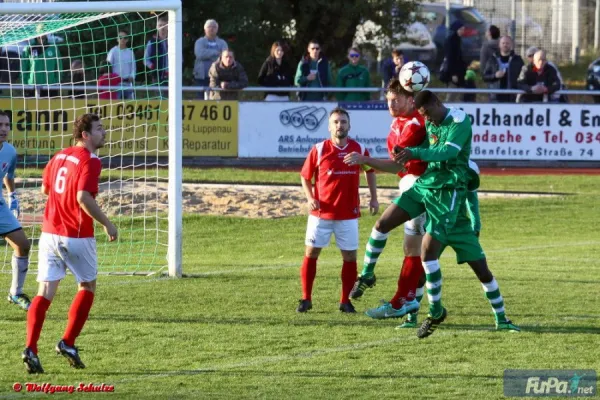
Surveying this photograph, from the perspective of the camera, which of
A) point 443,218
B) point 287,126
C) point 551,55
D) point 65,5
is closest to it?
point 443,218

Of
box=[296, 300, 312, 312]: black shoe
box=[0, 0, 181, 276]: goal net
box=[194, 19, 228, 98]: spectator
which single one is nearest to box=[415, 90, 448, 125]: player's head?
box=[296, 300, 312, 312]: black shoe

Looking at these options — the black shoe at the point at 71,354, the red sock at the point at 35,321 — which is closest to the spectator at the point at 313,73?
the red sock at the point at 35,321

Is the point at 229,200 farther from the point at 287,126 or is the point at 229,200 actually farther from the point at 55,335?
the point at 55,335

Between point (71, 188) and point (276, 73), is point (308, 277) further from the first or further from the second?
point (276, 73)

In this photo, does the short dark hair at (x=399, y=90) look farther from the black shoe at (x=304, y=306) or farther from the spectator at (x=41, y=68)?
the spectator at (x=41, y=68)

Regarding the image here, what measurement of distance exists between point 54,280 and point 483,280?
3459mm

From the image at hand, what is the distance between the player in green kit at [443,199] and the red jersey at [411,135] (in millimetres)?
290

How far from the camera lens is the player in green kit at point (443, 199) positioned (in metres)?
8.84

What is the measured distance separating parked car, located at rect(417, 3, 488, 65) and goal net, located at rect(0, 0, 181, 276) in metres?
12.5

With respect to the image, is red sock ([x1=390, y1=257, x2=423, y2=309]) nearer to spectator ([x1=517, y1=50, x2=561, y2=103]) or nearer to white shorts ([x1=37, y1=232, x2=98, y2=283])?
white shorts ([x1=37, y1=232, x2=98, y2=283])

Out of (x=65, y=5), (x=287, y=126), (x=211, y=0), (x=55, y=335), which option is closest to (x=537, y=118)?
(x=287, y=126)

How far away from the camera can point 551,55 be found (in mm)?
36312

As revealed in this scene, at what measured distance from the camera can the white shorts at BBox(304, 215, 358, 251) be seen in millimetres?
10242

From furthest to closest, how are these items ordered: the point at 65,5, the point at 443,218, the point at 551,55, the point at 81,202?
the point at 551,55 < the point at 65,5 < the point at 443,218 < the point at 81,202
